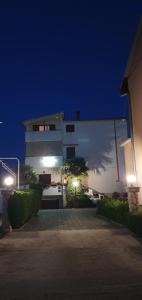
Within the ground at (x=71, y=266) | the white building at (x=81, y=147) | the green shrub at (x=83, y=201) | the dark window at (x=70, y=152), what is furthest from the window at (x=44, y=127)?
the ground at (x=71, y=266)

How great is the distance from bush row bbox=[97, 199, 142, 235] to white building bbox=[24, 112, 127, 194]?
652 inches

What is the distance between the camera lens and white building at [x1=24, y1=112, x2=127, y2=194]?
3766 cm

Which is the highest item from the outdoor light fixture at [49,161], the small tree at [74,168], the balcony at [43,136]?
the balcony at [43,136]

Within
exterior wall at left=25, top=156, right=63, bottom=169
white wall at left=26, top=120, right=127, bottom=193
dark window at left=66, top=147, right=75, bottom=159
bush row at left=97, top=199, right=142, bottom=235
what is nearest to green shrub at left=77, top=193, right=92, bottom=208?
white wall at left=26, top=120, right=127, bottom=193

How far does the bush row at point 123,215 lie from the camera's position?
12.0m

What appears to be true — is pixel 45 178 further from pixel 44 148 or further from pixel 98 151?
pixel 98 151

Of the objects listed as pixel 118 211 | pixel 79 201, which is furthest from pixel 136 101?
pixel 79 201

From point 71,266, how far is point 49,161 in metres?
30.0

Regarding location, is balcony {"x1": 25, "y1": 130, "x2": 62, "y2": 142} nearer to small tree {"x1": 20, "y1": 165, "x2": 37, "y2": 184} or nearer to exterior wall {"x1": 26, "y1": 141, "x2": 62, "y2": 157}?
exterior wall {"x1": 26, "y1": 141, "x2": 62, "y2": 157}

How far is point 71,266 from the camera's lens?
7.70 meters

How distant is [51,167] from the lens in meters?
37.4

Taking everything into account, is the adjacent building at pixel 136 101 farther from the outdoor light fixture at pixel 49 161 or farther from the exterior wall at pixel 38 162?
the outdoor light fixture at pixel 49 161

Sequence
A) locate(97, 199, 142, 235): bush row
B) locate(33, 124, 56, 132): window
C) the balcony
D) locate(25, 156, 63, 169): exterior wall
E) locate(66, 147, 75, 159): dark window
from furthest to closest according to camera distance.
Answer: locate(33, 124, 56, 132): window → the balcony → locate(66, 147, 75, 159): dark window → locate(25, 156, 63, 169): exterior wall → locate(97, 199, 142, 235): bush row

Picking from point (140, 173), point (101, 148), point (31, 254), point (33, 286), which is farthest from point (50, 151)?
point (33, 286)
